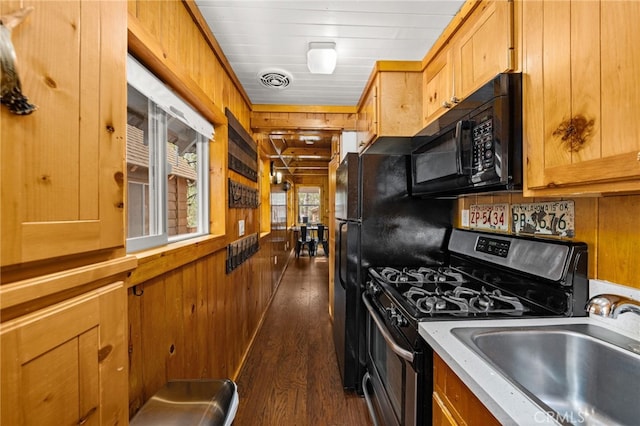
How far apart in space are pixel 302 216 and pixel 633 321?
7.56m

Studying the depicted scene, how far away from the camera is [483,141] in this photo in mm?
1068

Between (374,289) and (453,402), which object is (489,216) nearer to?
(374,289)

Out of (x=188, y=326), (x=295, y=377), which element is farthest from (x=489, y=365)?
(x=295, y=377)

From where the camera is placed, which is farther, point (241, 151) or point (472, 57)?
point (241, 151)

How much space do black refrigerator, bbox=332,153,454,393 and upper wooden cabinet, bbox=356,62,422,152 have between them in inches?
7.8

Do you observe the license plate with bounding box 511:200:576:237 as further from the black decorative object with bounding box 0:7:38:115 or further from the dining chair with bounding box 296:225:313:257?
the dining chair with bounding box 296:225:313:257

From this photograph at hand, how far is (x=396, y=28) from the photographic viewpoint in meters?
1.61

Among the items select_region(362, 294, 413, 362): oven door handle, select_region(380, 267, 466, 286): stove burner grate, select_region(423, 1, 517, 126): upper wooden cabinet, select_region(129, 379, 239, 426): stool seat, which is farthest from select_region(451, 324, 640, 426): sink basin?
select_region(423, 1, 517, 126): upper wooden cabinet

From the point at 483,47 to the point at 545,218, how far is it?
824mm

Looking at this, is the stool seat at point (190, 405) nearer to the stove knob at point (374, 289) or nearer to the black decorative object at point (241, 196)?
the stove knob at point (374, 289)

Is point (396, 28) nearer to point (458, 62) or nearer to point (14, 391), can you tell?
point (458, 62)

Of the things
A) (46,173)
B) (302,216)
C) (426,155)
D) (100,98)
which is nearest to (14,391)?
(46,173)

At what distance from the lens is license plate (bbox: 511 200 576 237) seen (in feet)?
3.61

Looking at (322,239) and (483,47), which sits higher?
(483,47)
